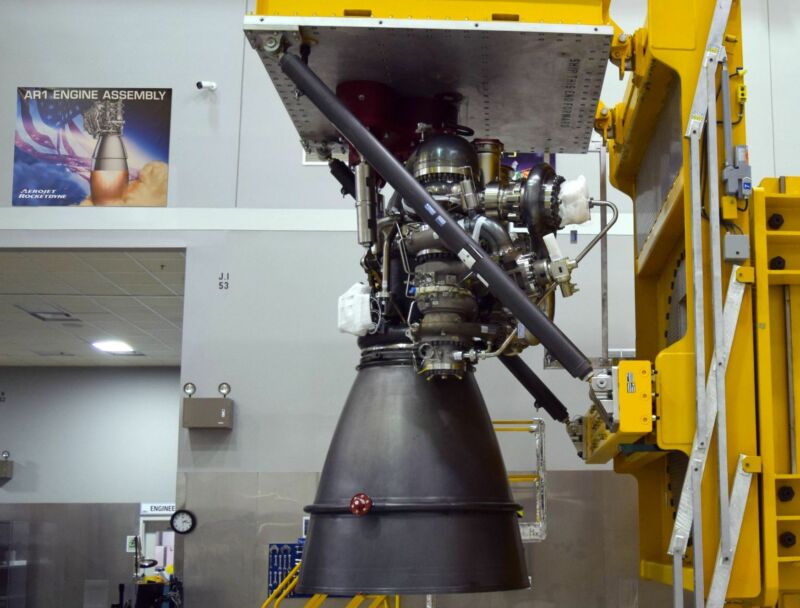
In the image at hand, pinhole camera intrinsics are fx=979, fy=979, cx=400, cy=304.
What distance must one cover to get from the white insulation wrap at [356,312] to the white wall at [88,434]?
1330 centimetres

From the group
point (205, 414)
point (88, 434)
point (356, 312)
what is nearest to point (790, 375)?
point (356, 312)

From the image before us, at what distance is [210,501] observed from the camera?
919cm

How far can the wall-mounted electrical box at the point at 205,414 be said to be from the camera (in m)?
9.20

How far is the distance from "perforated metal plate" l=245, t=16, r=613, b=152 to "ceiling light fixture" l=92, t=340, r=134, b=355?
10.8 m

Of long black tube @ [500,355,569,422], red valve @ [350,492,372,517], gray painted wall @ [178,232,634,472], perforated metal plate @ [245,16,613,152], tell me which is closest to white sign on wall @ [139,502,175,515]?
gray painted wall @ [178,232,634,472]

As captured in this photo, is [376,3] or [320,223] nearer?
[376,3]

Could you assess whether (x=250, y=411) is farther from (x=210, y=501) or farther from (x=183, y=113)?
(x=183, y=113)

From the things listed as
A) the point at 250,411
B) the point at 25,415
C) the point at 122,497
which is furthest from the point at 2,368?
the point at 250,411

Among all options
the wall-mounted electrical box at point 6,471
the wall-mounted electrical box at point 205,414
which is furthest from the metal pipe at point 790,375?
the wall-mounted electrical box at point 6,471

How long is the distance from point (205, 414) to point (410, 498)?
4.64 m

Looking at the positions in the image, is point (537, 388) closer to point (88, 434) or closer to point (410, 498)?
point (410, 498)

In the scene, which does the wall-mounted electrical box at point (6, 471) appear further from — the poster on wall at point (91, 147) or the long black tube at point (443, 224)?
the long black tube at point (443, 224)

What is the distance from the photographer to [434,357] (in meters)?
5.12

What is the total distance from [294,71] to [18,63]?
6378 millimetres
